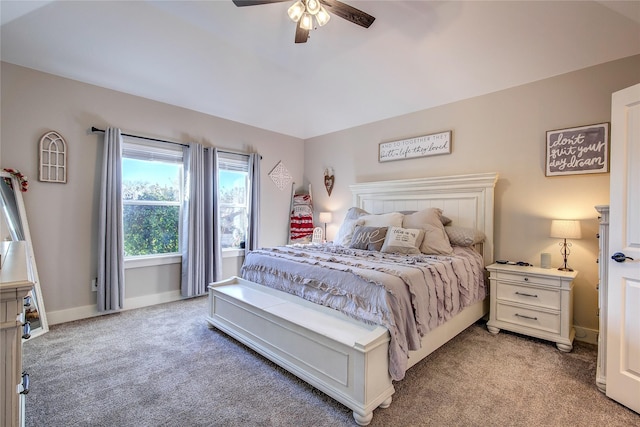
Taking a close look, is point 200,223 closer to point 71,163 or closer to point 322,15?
point 71,163

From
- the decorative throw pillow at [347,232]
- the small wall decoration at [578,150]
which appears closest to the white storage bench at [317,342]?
the decorative throw pillow at [347,232]

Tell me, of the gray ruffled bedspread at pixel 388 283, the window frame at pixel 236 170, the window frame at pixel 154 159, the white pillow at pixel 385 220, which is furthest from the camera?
the window frame at pixel 236 170

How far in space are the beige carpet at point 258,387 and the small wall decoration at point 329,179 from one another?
2.95 m

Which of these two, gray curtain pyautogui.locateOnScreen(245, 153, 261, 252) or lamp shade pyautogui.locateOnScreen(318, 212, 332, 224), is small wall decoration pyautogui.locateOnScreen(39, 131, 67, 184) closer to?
gray curtain pyautogui.locateOnScreen(245, 153, 261, 252)

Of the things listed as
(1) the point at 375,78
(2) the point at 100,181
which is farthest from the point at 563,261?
(2) the point at 100,181

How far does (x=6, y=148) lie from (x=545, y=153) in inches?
207

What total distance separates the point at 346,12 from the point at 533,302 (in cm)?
295

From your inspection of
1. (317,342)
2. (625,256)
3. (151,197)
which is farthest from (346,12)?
(151,197)

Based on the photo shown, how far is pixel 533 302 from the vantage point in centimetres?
268

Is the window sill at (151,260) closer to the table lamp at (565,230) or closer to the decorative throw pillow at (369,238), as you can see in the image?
the decorative throw pillow at (369,238)

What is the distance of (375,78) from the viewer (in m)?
3.63

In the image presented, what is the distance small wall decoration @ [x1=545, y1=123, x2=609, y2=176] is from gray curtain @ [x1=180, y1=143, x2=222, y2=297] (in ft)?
13.1

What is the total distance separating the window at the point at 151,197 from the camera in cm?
357

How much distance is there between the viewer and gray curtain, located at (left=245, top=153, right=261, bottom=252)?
4.57 m
